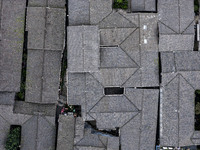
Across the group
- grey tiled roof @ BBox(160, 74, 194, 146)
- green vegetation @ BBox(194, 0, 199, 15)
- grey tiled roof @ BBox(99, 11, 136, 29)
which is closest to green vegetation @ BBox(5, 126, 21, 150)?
grey tiled roof @ BBox(99, 11, 136, 29)

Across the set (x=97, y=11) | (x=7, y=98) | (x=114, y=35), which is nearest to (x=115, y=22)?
(x=114, y=35)

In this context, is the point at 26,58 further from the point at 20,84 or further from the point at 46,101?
the point at 46,101

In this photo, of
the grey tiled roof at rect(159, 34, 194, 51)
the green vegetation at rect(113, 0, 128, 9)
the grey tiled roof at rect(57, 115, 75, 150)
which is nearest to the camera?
the grey tiled roof at rect(159, 34, 194, 51)

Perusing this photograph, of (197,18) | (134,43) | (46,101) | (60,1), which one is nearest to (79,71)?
(46,101)

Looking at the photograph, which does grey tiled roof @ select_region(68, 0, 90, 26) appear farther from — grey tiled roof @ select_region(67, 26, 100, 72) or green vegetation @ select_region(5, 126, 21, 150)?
green vegetation @ select_region(5, 126, 21, 150)

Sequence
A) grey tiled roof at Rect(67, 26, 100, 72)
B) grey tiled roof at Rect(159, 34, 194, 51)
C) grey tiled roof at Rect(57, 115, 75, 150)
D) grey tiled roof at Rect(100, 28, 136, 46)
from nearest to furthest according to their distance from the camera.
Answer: grey tiled roof at Rect(67, 26, 100, 72) → grey tiled roof at Rect(159, 34, 194, 51) → grey tiled roof at Rect(100, 28, 136, 46) → grey tiled roof at Rect(57, 115, 75, 150)

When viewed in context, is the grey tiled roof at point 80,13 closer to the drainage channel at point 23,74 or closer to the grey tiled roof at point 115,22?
the grey tiled roof at point 115,22

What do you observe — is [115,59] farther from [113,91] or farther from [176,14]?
[176,14]

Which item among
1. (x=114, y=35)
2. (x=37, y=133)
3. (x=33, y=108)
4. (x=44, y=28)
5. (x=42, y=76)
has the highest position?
(x=44, y=28)
